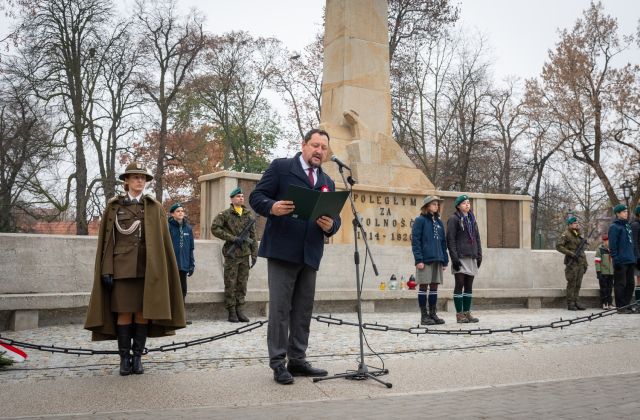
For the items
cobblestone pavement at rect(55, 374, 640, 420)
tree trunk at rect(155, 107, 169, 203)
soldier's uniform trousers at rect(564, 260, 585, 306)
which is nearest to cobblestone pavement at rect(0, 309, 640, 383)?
cobblestone pavement at rect(55, 374, 640, 420)

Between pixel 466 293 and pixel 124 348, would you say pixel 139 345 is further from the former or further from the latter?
pixel 466 293

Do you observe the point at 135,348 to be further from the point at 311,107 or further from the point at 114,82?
the point at 311,107

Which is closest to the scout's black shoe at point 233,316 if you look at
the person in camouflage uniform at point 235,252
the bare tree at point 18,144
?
the person in camouflage uniform at point 235,252

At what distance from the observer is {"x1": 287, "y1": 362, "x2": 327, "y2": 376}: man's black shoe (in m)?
5.55

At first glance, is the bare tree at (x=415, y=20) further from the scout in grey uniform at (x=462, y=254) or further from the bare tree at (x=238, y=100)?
the scout in grey uniform at (x=462, y=254)

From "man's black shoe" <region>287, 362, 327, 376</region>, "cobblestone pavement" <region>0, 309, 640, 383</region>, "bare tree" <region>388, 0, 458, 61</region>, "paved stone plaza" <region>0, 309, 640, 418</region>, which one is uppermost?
"bare tree" <region>388, 0, 458, 61</region>

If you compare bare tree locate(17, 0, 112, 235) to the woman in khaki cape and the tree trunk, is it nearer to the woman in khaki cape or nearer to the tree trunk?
the tree trunk

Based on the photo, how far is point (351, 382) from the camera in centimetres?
535

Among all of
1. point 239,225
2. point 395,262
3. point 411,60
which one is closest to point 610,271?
point 395,262

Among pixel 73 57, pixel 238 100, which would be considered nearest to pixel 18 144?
pixel 73 57

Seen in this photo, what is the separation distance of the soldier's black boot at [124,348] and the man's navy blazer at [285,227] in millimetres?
1415

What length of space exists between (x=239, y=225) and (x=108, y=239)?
4651 mm

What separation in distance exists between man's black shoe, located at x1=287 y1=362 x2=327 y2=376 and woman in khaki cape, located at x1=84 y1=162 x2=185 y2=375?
3.65 ft

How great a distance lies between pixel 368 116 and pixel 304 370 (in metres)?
9.50
